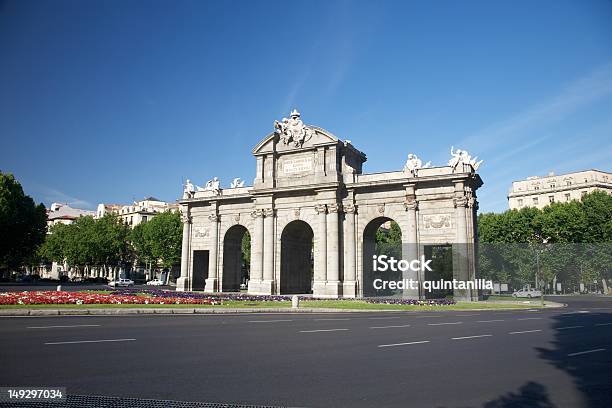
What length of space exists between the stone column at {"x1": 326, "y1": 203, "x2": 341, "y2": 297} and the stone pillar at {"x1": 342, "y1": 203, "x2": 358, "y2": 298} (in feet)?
2.84

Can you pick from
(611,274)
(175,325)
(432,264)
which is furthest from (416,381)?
(611,274)

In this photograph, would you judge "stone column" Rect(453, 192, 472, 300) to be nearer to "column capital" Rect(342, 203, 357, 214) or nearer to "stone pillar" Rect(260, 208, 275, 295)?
"column capital" Rect(342, 203, 357, 214)

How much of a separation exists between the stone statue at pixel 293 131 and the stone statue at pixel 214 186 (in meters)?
10.5

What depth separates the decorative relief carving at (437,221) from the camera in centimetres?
4178

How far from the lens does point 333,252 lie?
45.1 m

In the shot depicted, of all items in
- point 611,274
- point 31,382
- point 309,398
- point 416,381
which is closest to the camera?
point 309,398

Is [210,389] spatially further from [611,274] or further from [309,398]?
[611,274]

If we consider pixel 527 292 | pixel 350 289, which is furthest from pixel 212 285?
pixel 527 292

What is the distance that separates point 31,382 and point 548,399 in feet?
28.1

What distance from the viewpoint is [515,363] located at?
10.9 metres

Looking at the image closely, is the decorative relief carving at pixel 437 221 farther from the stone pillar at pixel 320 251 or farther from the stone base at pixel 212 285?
the stone base at pixel 212 285

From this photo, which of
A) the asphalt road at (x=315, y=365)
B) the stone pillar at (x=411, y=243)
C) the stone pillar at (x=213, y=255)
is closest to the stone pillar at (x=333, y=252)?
the stone pillar at (x=411, y=243)

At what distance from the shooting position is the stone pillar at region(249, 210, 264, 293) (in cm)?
4847

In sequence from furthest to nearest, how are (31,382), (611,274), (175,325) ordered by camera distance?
(611,274), (175,325), (31,382)
